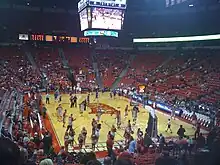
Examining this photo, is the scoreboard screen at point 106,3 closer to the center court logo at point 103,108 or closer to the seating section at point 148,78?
the center court logo at point 103,108

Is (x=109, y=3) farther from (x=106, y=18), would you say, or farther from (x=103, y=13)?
(x=106, y=18)

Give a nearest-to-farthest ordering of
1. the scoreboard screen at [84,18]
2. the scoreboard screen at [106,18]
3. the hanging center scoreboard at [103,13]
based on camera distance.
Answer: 1. the hanging center scoreboard at [103,13]
2. the scoreboard screen at [106,18]
3. the scoreboard screen at [84,18]

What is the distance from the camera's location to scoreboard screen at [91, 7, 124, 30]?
94.6 feet

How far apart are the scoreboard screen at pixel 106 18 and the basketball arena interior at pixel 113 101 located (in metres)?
0.10

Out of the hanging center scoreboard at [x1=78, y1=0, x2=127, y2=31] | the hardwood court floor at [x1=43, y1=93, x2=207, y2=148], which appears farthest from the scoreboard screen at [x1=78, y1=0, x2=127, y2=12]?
the hardwood court floor at [x1=43, y1=93, x2=207, y2=148]

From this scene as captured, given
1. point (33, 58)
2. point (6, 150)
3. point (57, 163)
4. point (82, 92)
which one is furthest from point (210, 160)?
point (33, 58)

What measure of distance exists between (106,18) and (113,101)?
943 cm

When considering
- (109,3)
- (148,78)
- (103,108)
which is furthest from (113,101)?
(148,78)

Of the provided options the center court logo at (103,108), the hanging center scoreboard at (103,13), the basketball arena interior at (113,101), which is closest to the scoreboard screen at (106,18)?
the hanging center scoreboard at (103,13)

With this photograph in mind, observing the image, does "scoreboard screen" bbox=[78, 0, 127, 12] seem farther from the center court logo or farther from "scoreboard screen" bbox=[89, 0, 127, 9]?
the center court logo

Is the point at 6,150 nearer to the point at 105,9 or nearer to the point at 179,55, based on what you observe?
the point at 105,9

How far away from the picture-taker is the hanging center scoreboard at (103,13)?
2808 cm

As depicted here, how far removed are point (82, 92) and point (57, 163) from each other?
101 ft

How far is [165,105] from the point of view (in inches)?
1126
